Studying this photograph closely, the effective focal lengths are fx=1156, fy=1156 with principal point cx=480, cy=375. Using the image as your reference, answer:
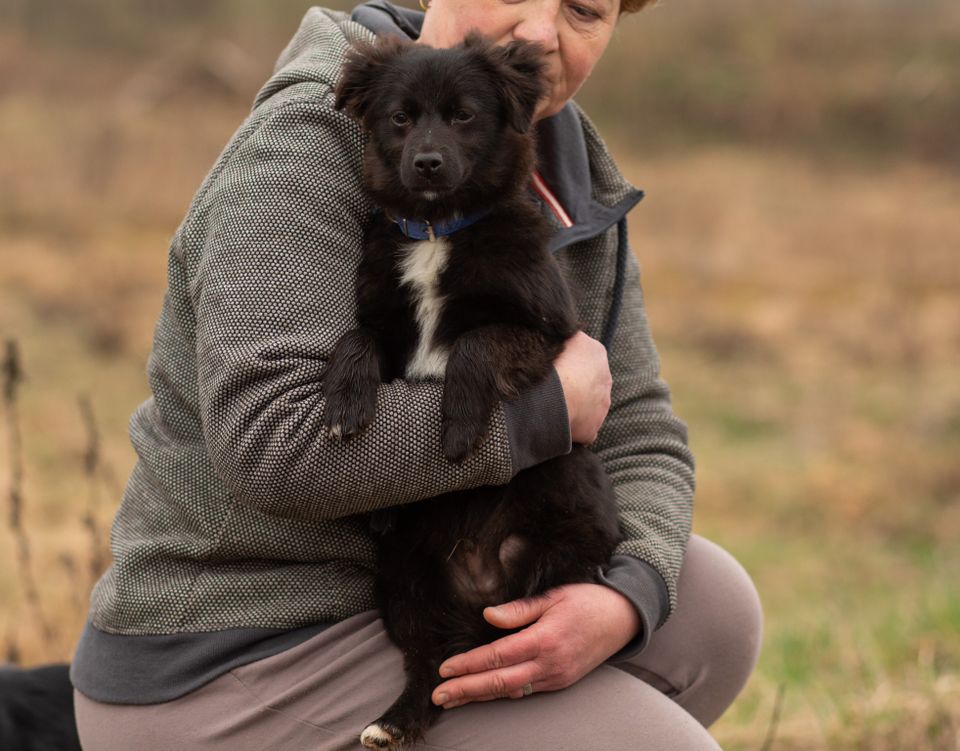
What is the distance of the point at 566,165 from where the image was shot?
2.53 metres

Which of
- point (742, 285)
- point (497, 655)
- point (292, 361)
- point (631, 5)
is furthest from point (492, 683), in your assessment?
point (742, 285)

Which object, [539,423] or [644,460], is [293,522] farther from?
[644,460]

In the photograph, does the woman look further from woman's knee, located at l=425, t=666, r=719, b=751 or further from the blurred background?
the blurred background

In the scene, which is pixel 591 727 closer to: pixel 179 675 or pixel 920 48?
pixel 179 675

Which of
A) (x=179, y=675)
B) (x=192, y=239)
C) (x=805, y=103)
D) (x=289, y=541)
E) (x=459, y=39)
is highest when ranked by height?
(x=459, y=39)

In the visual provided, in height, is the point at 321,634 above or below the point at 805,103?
above

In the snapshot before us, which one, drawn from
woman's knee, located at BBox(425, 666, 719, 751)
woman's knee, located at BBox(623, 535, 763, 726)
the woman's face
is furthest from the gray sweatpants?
the woman's face

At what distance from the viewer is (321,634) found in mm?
2004

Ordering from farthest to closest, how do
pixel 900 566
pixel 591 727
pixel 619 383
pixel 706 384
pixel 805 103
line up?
pixel 805 103 → pixel 706 384 → pixel 900 566 → pixel 619 383 → pixel 591 727

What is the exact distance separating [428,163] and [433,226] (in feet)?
0.46

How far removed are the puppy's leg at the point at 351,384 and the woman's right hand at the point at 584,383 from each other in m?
0.33

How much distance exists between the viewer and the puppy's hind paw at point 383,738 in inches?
75.5

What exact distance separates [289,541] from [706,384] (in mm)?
6650

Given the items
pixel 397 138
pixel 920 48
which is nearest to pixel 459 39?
pixel 397 138
